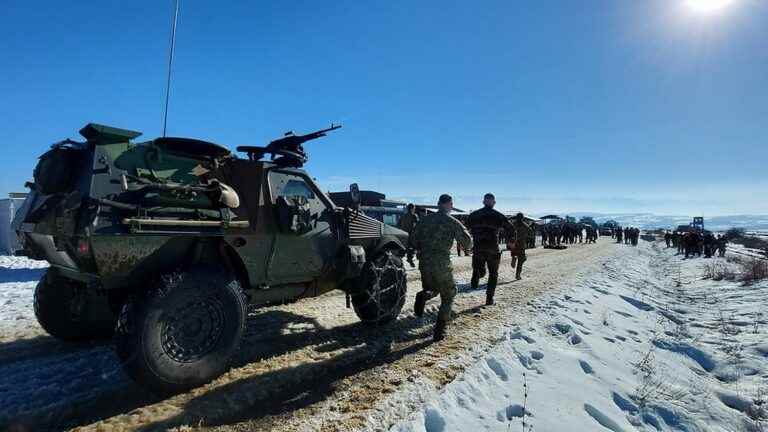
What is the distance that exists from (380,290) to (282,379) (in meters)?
2.00

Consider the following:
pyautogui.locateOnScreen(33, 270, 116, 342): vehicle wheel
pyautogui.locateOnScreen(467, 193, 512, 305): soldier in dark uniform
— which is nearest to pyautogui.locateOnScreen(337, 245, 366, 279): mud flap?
pyautogui.locateOnScreen(33, 270, 116, 342): vehicle wheel

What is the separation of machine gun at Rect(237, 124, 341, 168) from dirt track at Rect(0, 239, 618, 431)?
2.29 metres

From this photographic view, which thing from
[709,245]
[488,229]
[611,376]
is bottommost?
[611,376]

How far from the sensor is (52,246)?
3852 mm

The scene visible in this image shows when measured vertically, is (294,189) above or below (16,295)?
above

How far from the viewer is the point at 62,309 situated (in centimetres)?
466

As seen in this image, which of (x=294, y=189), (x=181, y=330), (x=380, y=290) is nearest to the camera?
(x=181, y=330)

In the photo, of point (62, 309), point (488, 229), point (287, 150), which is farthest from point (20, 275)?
point (488, 229)

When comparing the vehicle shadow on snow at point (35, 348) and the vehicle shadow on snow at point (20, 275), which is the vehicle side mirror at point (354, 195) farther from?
the vehicle shadow on snow at point (20, 275)

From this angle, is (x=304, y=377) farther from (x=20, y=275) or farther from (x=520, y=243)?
(x=20, y=275)

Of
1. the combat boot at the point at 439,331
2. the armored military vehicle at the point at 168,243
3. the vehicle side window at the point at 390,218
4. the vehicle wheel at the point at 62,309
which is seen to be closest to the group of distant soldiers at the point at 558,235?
the vehicle side window at the point at 390,218

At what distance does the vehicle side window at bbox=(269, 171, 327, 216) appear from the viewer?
4824mm

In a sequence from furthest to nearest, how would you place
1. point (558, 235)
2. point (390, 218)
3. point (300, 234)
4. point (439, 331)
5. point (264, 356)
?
1. point (558, 235)
2. point (390, 218)
3. point (439, 331)
4. point (300, 234)
5. point (264, 356)

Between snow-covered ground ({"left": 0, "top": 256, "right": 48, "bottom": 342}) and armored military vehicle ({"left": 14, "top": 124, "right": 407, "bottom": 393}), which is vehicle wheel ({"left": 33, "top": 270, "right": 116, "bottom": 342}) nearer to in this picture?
armored military vehicle ({"left": 14, "top": 124, "right": 407, "bottom": 393})
